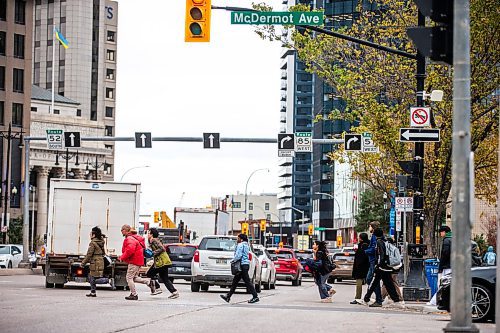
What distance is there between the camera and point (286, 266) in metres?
49.2

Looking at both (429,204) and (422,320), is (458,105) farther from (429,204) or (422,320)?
(429,204)

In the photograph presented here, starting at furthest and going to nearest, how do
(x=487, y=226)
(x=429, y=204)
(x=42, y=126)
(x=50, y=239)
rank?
(x=42, y=126)
(x=487, y=226)
(x=429, y=204)
(x=50, y=239)

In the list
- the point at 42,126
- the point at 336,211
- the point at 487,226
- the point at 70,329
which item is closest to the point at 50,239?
the point at 70,329

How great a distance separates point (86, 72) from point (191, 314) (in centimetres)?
13574

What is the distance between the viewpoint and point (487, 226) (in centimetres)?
7600

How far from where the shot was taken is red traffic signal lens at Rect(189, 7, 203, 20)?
844 inches

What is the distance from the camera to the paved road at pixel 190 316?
60.2 ft

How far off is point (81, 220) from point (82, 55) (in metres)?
122

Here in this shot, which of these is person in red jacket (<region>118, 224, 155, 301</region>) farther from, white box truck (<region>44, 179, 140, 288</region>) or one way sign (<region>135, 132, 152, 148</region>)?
one way sign (<region>135, 132, 152, 148</region>)

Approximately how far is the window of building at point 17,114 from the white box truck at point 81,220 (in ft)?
247

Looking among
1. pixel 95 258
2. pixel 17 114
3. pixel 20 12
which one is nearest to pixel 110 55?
pixel 17 114

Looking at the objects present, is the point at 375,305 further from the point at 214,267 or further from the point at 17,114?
the point at 17,114

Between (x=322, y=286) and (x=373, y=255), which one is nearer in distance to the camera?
(x=373, y=255)

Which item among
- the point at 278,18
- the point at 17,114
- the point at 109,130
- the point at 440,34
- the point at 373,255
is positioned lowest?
the point at 373,255
